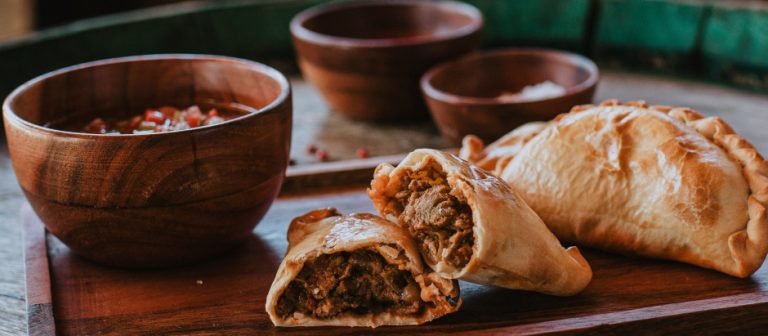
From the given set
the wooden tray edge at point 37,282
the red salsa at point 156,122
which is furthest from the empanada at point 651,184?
the wooden tray edge at point 37,282

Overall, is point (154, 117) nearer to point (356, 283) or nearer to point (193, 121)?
point (193, 121)

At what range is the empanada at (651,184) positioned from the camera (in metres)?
2.57

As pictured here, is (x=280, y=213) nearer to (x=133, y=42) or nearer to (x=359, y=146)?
(x=359, y=146)

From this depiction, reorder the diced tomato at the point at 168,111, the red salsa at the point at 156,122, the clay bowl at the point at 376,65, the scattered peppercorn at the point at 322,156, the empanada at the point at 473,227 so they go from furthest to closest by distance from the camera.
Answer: the clay bowl at the point at 376,65, the scattered peppercorn at the point at 322,156, the diced tomato at the point at 168,111, the red salsa at the point at 156,122, the empanada at the point at 473,227

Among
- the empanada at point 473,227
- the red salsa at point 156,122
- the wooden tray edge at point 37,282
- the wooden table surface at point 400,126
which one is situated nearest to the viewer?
the empanada at point 473,227

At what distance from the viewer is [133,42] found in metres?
4.73

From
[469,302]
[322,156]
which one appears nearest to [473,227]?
[469,302]

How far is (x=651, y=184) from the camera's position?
266 cm

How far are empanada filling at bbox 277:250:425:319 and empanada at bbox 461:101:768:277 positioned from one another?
69 centimetres

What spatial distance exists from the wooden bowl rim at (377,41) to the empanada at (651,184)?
1439mm

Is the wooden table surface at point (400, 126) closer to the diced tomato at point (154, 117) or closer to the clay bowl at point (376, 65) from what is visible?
the clay bowl at point (376, 65)

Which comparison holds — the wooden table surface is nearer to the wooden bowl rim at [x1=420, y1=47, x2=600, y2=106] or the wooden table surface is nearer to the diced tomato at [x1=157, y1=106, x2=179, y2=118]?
the wooden bowl rim at [x1=420, y1=47, x2=600, y2=106]

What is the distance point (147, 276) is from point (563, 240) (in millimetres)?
1431

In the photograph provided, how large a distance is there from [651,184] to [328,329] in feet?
3.81
